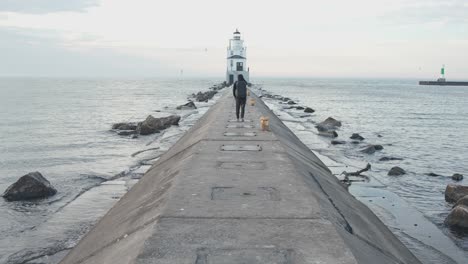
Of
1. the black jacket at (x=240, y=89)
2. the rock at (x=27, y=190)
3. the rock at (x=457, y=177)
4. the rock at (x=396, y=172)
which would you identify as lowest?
the rock at (x=457, y=177)

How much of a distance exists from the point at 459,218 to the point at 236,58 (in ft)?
211

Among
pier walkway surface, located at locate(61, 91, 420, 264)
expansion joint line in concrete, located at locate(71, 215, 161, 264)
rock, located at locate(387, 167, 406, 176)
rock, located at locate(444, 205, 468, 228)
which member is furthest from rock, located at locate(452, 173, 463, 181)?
expansion joint line in concrete, located at locate(71, 215, 161, 264)

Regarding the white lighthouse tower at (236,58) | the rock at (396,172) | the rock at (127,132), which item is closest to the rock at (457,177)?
the rock at (396,172)

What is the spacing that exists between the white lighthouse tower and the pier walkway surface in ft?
212

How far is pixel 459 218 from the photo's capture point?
940 cm

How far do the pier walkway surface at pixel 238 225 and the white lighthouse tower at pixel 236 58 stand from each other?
→ 6453 centimetres

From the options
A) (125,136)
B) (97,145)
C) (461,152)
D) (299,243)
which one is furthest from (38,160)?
(461,152)

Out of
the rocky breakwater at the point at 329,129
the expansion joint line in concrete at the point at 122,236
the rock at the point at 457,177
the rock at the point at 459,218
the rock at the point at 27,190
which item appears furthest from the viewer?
the rocky breakwater at the point at 329,129

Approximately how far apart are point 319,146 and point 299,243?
16107 millimetres

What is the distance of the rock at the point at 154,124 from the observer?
76.2 ft

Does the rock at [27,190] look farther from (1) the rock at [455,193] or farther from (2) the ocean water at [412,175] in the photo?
(1) the rock at [455,193]

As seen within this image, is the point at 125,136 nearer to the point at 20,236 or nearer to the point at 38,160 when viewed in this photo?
the point at 38,160

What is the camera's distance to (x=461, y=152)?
70.2 feet

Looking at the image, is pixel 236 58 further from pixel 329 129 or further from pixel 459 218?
pixel 459 218
